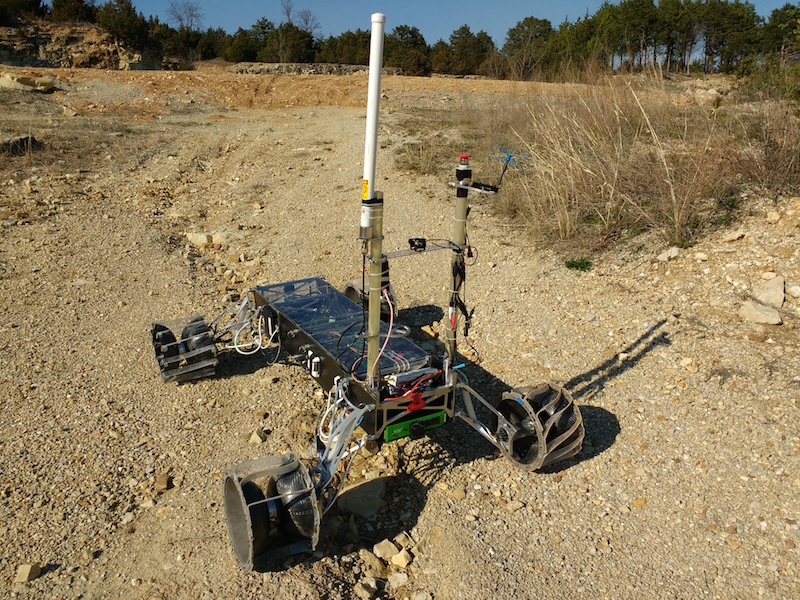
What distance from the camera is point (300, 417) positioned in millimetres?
4180

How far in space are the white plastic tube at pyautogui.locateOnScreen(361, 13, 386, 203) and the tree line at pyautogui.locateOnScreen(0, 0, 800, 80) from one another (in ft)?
20.8

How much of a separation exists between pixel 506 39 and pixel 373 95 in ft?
110

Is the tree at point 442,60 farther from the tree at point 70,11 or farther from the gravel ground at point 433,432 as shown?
the gravel ground at point 433,432

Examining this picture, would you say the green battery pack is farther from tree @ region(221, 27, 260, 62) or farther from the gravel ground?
tree @ region(221, 27, 260, 62)

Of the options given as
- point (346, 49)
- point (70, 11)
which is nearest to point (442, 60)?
point (346, 49)

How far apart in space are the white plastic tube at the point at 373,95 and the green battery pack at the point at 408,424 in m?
1.29

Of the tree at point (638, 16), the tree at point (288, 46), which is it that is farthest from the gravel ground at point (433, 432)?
the tree at point (288, 46)

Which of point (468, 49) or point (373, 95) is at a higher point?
point (468, 49)

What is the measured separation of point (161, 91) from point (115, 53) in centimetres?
1033

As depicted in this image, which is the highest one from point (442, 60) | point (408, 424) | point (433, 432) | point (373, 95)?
point (442, 60)

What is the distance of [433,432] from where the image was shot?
13.4 ft

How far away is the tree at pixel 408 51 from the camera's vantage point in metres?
29.4

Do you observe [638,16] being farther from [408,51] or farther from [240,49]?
[240,49]

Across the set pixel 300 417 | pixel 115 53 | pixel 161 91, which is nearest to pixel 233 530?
pixel 300 417
